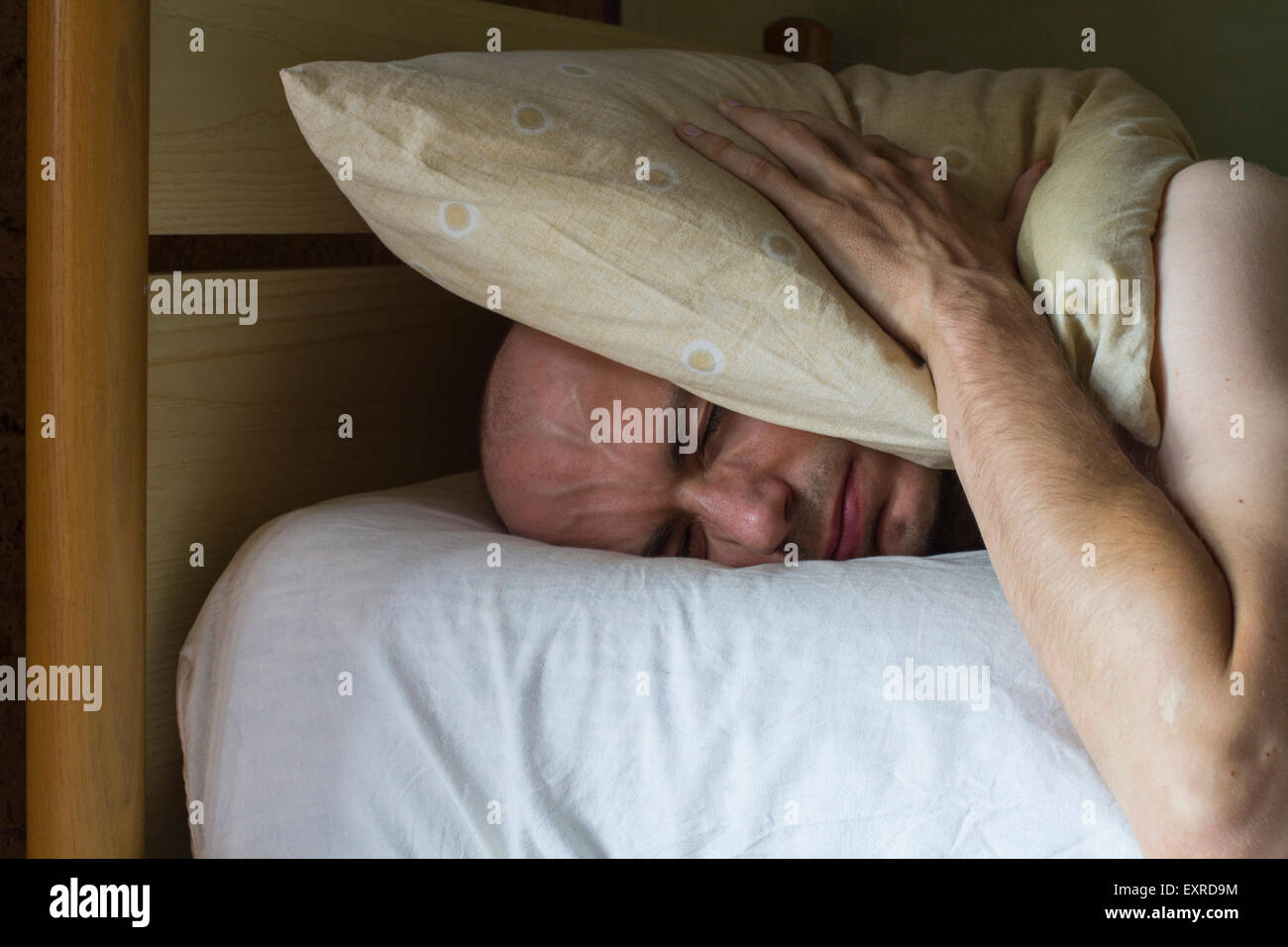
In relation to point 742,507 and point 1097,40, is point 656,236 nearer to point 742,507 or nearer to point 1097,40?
point 742,507

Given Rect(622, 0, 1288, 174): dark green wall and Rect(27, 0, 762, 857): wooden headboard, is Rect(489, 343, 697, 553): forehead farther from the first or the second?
Rect(622, 0, 1288, 174): dark green wall

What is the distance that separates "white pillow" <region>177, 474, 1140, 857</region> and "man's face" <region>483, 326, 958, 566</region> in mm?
101

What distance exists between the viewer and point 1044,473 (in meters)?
0.65

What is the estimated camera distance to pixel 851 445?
0.90 metres

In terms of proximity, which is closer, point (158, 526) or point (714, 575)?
point (714, 575)

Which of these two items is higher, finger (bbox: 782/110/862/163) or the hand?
finger (bbox: 782/110/862/163)

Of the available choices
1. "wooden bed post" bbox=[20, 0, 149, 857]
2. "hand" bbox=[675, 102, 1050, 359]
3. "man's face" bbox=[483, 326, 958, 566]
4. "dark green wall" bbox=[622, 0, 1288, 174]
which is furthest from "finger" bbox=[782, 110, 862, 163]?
"dark green wall" bbox=[622, 0, 1288, 174]

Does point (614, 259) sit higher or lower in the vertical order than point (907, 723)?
higher

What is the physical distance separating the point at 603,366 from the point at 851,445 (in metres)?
0.21

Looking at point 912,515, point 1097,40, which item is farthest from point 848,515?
point 1097,40

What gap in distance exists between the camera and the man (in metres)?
0.56

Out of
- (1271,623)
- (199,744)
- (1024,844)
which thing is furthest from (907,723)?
(199,744)

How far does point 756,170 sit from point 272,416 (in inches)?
18.6
